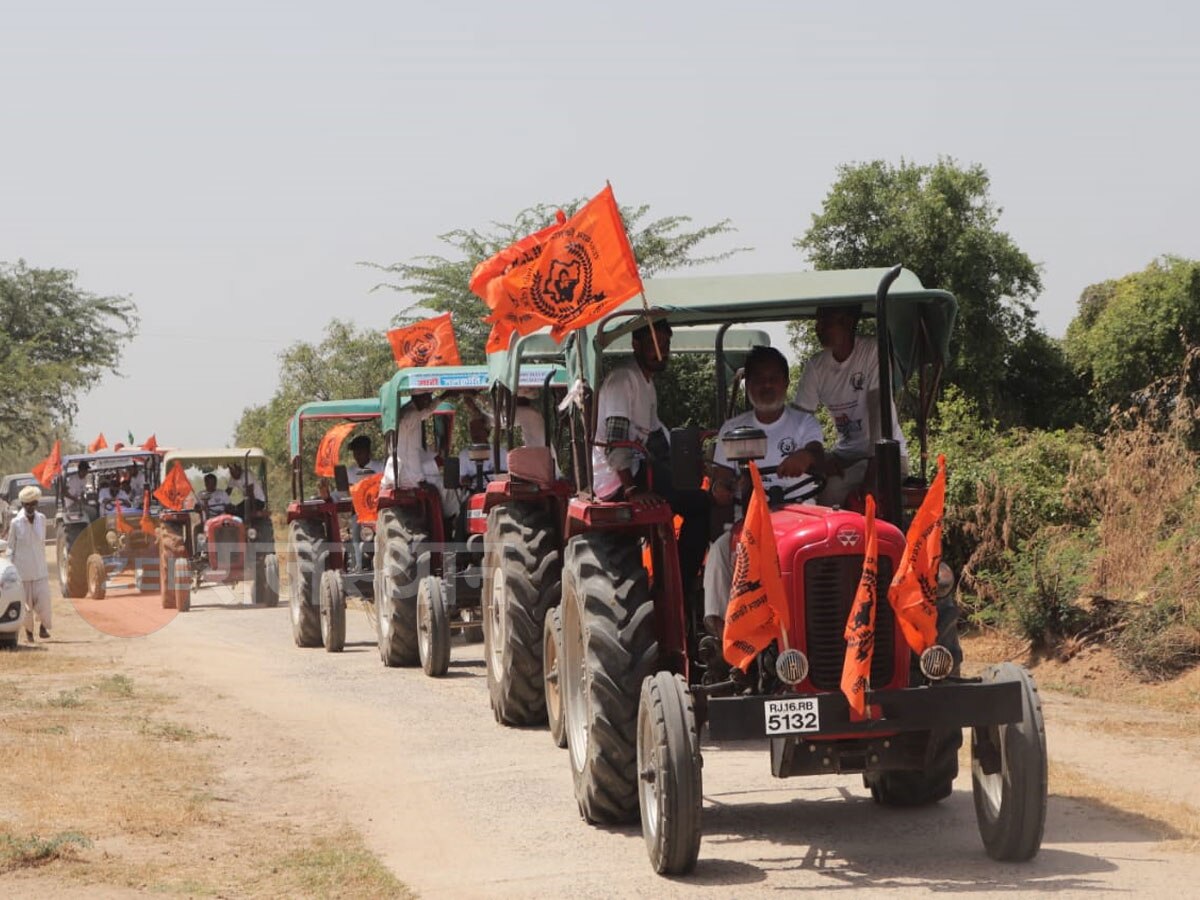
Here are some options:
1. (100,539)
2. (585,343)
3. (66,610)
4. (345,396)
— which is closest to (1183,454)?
(585,343)

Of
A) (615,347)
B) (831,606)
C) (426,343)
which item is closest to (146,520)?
(426,343)

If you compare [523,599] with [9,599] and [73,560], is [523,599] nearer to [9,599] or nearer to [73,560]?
[9,599]

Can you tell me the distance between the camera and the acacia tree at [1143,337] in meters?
23.4

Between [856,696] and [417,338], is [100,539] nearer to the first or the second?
[417,338]

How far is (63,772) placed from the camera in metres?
10.6

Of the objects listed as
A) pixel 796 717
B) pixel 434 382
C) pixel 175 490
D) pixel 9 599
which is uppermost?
pixel 434 382

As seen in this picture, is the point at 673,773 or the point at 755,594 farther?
the point at 755,594

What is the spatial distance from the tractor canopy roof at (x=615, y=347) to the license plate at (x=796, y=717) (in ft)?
14.7

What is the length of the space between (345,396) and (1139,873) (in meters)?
41.0

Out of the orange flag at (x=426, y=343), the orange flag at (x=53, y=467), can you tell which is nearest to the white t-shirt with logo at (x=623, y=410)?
the orange flag at (x=426, y=343)

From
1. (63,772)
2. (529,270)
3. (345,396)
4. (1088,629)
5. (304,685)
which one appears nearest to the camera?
(529,270)

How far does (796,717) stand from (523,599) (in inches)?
194

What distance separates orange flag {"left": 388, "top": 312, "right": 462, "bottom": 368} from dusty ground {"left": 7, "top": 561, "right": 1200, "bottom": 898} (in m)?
5.80

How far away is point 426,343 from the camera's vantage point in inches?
759
